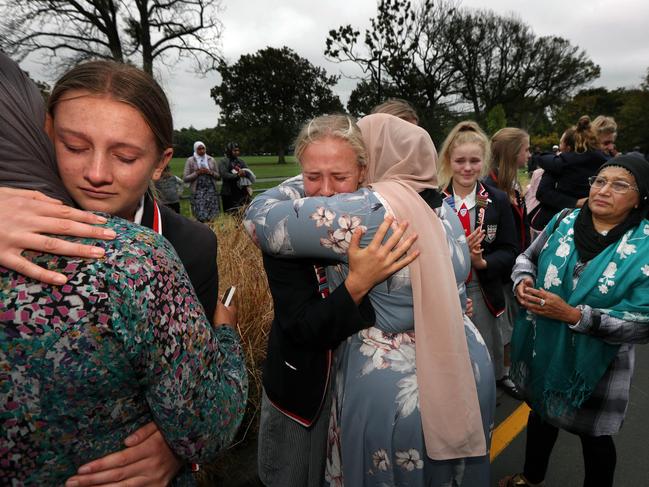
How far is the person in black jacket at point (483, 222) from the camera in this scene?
308 centimetres

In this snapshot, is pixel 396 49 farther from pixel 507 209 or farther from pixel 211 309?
pixel 211 309

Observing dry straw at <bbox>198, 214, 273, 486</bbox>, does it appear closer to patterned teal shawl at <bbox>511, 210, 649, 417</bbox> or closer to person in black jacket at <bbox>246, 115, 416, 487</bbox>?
person in black jacket at <bbox>246, 115, 416, 487</bbox>

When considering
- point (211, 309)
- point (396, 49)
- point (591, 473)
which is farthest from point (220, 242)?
point (396, 49)

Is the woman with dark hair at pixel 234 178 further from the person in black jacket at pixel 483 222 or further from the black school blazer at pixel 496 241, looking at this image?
the black school blazer at pixel 496 241

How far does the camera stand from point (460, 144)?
3279mm

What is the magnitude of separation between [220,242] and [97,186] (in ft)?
12.8

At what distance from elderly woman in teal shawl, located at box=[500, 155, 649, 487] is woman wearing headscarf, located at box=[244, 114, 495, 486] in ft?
2.88

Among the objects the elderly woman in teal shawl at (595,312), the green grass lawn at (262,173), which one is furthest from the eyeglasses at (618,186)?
the green grass lawn at (262,173)

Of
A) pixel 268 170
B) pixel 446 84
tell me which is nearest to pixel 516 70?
pixel 446 84

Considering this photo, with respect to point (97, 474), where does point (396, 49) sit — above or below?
above

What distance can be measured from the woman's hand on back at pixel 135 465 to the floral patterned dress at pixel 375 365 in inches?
25.4

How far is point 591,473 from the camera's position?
2.14 m

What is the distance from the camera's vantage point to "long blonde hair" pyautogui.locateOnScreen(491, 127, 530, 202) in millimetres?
3734

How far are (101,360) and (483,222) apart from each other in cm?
291
